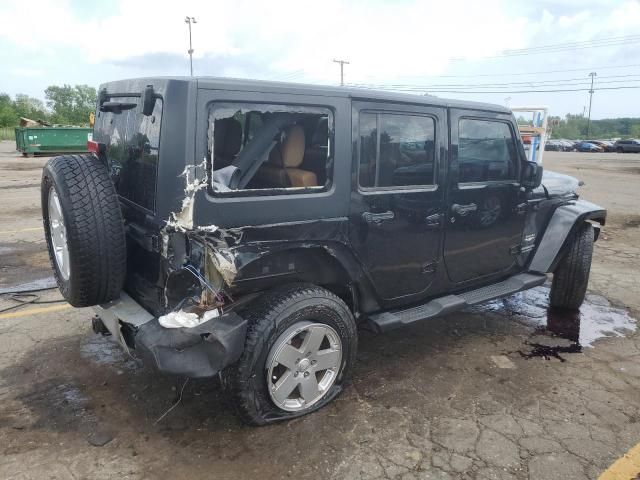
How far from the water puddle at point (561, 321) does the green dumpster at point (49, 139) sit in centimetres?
2201

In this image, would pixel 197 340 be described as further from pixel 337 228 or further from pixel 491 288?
pixel 491 288

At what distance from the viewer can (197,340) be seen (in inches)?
102

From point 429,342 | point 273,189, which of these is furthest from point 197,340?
point 429,342

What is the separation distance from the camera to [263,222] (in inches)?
108

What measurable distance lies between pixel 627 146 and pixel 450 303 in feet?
160

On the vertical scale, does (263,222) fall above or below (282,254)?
above

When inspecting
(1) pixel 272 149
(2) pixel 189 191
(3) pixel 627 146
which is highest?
(3) pixel 627 146

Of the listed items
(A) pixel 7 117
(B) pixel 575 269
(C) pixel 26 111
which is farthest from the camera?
(C) pixel 26 111

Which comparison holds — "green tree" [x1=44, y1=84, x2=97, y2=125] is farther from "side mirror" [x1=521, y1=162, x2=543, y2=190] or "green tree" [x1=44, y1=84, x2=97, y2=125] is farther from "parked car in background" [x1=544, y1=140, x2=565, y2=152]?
"side mirror" [x1=521, y1=162, x2=543, y2=190]

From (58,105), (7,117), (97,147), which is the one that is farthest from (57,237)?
(58,105)

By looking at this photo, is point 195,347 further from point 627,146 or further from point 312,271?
point 627,146

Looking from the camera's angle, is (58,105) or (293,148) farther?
(58,105)

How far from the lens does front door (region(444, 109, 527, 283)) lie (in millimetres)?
3654

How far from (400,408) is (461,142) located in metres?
1.88
